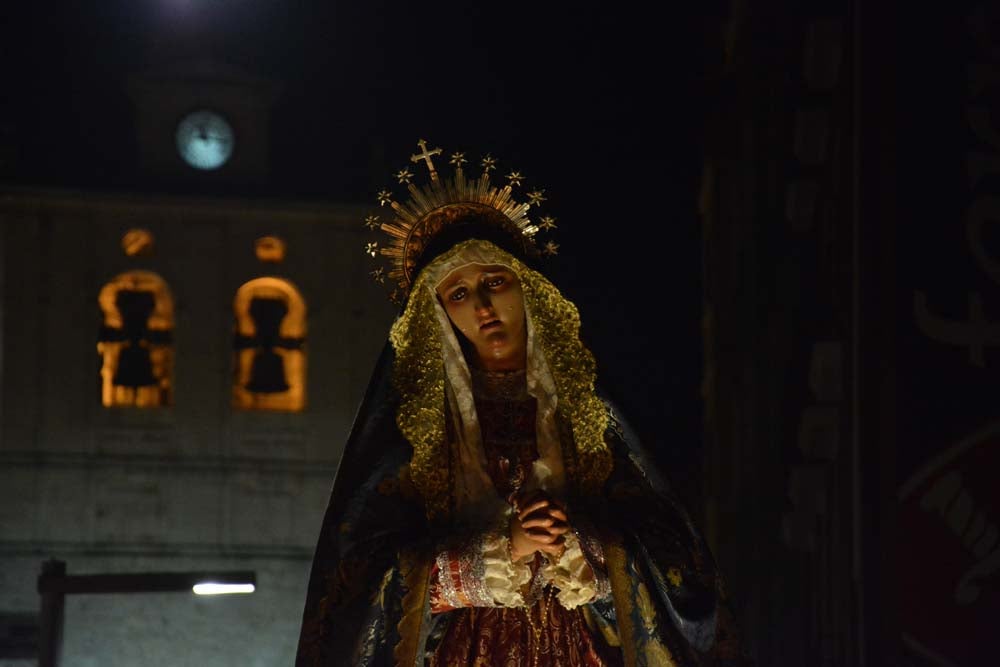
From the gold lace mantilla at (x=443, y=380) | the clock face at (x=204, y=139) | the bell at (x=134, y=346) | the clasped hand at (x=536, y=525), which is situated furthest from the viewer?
the clock face at (x=204, y=139)

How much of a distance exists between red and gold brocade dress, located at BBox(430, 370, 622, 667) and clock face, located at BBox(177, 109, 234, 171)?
51.1ft

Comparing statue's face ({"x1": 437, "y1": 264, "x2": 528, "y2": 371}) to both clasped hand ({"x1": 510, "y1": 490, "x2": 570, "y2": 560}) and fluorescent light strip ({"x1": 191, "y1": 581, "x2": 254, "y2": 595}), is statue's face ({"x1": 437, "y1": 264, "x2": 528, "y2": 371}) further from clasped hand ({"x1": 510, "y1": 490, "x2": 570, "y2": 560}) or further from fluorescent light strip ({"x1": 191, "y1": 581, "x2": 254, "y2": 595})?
fluorescent light strip ({"x1": 191, "y1": 581, "x2": 254, "y2": 595})

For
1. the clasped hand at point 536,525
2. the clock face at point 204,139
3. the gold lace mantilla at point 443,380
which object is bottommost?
the clasped hand at point 536,525

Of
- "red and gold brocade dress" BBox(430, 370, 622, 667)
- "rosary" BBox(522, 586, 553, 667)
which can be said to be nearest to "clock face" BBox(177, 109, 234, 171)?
"red and gold brocade dress" BBox(430, 370, 622, 667)

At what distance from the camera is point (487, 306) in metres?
5.17

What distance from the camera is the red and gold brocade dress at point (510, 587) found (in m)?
4.73

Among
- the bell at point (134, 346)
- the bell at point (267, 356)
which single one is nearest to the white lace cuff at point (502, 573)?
Result: the bell at point (267, 356)

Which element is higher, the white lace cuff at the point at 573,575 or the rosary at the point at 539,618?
the white lace cuff at the point at 573,575

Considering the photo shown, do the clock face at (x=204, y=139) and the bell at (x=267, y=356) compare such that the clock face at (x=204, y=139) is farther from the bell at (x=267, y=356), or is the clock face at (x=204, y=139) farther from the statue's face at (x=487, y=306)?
the statue's face at (x=487, y=306)

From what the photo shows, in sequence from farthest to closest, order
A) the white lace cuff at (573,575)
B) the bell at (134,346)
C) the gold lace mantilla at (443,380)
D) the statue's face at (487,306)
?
the bell at (134,346) → the statue's face at (487,306) → the gold lace mantilla at (443,380) → the white lace cuff at (573,575)

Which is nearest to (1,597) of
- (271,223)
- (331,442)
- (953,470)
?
(331,442)

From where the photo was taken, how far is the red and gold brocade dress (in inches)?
186

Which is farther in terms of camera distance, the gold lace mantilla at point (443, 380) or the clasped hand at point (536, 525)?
the gold lace mantilla at point (443, 380)

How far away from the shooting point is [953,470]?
6582 mm
